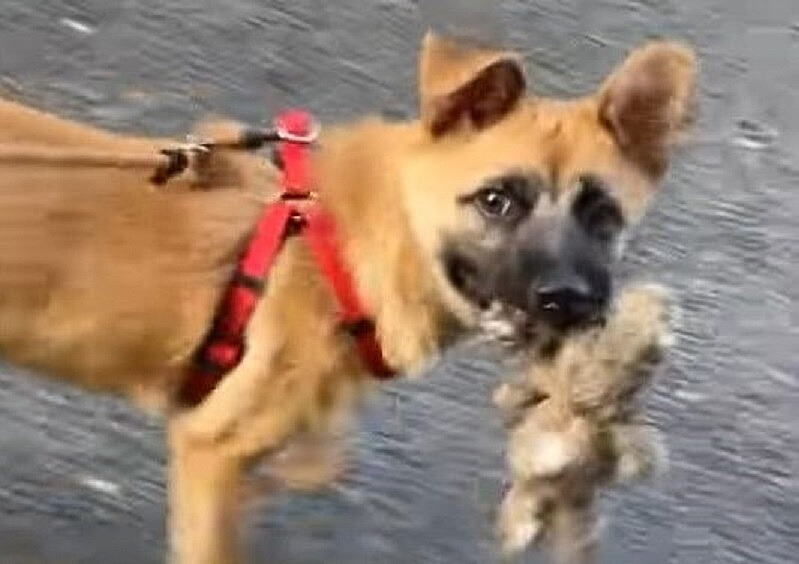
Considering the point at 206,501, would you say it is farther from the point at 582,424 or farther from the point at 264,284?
the point at 582,424

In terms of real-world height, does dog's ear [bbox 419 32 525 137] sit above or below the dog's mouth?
above

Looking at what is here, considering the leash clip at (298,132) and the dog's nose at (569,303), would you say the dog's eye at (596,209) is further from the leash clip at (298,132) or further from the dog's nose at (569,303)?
the leash clip at (298,132)

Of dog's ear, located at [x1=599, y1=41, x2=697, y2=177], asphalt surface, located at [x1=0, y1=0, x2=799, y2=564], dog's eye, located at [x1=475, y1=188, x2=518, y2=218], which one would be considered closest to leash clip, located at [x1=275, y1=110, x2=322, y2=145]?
dog's eye, located at [x1=475, y1=188, x2=518, y2=218]

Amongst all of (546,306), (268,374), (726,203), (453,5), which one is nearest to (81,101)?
(453,5)

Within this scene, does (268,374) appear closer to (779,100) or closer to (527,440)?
(527,440)

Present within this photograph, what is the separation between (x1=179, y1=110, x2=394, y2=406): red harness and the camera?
4094 millimetres

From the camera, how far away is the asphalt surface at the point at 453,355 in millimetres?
4664

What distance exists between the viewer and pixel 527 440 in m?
4.05

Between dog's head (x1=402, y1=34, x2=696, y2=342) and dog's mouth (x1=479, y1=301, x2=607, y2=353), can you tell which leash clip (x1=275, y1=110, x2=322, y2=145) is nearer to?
dog's head (x1=402, y1=34, x2=696, y2=342)

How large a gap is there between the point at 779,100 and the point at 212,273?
2638 mm

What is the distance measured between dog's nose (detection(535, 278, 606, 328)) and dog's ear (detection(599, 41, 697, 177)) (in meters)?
0.38

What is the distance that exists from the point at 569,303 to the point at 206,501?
0.73 metres

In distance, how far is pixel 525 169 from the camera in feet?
13.0

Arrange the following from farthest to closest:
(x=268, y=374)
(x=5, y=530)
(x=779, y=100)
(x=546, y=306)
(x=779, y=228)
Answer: (x=779, y=100), (x=779, y=228), (x=5, y=530), (x=268, y=374), (x=546, y=306)
